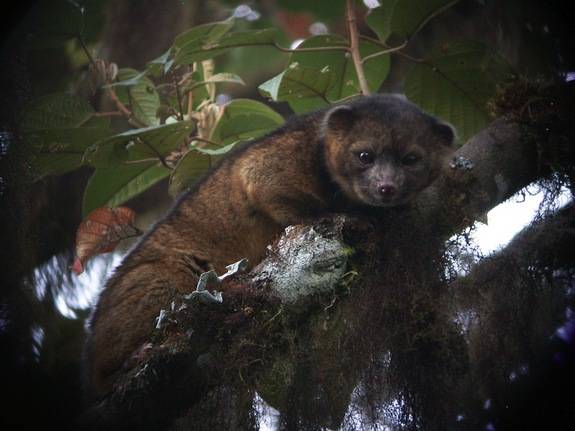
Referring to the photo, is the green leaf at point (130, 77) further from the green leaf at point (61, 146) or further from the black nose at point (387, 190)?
the black nose at point (387, 190)

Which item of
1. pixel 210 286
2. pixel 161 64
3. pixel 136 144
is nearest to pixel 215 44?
pixel 161 64

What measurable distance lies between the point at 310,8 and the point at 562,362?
4006 mm

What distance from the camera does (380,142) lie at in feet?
16.4

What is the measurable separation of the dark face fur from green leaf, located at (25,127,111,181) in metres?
1.84

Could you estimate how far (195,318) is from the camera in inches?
152

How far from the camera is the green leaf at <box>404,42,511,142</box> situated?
5.44 m

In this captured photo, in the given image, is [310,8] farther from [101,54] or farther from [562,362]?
[562,362]

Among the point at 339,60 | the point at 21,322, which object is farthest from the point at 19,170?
the point at 339,60

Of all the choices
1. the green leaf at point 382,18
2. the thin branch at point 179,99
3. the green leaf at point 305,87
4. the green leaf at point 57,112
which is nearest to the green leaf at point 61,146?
the green leaf at point 57,112

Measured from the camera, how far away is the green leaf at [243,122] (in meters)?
5.79

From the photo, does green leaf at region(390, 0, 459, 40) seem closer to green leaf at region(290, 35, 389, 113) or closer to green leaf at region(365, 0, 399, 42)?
green leaf at region(365, 0, 399, 42)

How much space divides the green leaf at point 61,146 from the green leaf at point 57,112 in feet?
0.39

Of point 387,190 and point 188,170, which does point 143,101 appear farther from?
point 387,190

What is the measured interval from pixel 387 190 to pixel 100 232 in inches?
94.4
